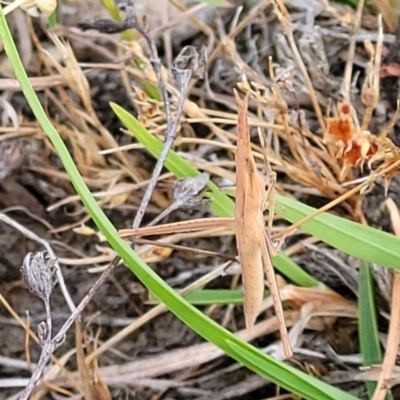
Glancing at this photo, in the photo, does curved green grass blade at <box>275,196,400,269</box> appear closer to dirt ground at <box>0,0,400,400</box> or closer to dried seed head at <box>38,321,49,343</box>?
dirt ground at <box>0,0,400,400</box>

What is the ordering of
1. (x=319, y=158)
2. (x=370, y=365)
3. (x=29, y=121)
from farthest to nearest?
(x=29, y=121) → (x=319, y=158) → (x=370, y=365)

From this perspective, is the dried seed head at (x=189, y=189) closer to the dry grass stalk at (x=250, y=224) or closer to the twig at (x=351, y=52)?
the dry grass stalk at (x=250, y=224)

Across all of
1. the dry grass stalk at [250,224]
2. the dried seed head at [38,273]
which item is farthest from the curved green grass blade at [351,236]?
the dried seed head at [38,273]

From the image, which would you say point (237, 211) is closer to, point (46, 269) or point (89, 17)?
point (46, 269)

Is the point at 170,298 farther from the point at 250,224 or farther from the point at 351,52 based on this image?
the point at 351,52

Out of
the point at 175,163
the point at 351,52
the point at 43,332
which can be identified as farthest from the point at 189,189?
the point at 351,52

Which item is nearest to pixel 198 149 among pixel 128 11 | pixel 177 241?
pixel 177 241
